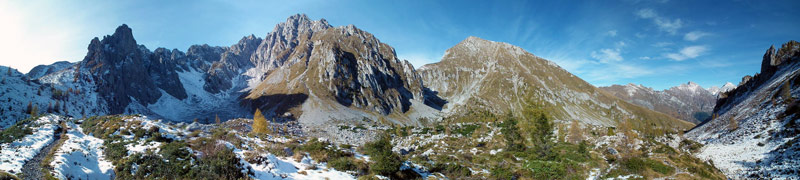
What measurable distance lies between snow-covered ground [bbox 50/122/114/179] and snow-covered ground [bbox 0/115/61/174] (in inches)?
54.2

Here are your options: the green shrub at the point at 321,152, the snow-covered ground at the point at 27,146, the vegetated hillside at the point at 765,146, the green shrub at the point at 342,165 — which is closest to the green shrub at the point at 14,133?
the snow-covered ground at the point at 27,146

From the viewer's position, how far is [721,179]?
2052 cm

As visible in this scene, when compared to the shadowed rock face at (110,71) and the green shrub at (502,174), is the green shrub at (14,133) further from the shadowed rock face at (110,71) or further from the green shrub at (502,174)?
the shadowed rock face at (110,71)

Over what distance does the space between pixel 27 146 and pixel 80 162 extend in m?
6.65

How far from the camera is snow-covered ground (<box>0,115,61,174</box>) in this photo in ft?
47.5

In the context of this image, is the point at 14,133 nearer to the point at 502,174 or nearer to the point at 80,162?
the point at 80,162

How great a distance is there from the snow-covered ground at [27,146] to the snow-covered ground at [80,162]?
138 centimetres

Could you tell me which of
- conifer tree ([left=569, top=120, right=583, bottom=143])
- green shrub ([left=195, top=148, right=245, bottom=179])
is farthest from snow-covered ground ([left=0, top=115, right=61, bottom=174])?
conifer tree ([left=569, top=120, right=583, bottom=143])

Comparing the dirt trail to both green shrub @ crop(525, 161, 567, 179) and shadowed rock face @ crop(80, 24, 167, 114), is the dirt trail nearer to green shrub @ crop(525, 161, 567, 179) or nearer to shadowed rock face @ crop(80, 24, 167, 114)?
green shrub @ crop(525, 161, 567, 179)

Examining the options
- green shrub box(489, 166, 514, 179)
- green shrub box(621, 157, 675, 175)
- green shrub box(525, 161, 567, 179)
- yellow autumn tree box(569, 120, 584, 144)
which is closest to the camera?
green shrub box(621, 157, 675, 175)

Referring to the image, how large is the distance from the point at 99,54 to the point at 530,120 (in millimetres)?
246111

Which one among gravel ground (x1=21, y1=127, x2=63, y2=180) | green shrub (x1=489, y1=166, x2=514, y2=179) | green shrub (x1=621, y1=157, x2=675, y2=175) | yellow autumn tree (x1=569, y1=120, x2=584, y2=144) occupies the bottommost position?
gravel ground (x1=21, y1=127, x2=63, y2=180)

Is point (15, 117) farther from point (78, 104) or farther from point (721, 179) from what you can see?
point (721, 179)

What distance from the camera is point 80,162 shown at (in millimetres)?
15383
